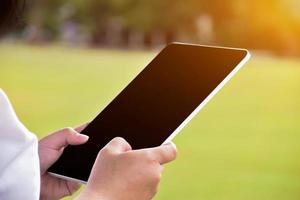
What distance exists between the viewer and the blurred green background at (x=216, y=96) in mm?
2135

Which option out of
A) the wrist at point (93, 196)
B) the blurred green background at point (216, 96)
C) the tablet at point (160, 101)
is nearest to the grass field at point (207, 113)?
the blurred green background at point (216, 96)

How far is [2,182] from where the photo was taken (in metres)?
0.60

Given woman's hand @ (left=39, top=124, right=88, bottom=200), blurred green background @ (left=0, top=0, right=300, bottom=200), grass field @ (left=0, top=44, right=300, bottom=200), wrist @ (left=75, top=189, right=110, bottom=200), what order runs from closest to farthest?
wrist @ (left=75, top=189, right=110, bottom=200)
woman's hand @ (left=39, top=124, right=88, bottom=200)
blurred green background @ (left=0, top=0, right=300, bottom=200)
grass field @ (left=0, top=44, right=300, bottom=200)

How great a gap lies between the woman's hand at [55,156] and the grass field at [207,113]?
4.41ft

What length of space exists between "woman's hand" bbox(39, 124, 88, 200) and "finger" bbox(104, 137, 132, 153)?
3.1 inches

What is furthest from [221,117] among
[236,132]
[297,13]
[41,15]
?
[297,13]

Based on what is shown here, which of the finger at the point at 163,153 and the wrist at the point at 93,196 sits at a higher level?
the finger at the point at 163,153

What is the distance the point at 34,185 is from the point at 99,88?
11.1ft

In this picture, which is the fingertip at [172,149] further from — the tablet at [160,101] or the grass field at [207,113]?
the grass field at [207,113]

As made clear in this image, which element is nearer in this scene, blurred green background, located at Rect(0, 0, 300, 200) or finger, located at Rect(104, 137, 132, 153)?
finger, located at Rect(104, 137, 132, 153)

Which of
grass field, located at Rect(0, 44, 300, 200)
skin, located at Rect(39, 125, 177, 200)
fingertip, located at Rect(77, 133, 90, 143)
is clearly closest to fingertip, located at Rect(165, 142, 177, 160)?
skin, located at Rect(39, 125, 177, 200)

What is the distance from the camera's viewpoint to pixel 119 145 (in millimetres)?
608

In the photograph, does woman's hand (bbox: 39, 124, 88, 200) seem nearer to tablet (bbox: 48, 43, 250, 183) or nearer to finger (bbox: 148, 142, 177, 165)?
tablet (bbox: 48, 43, 250, 183)

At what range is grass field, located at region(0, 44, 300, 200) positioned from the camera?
2572mm
